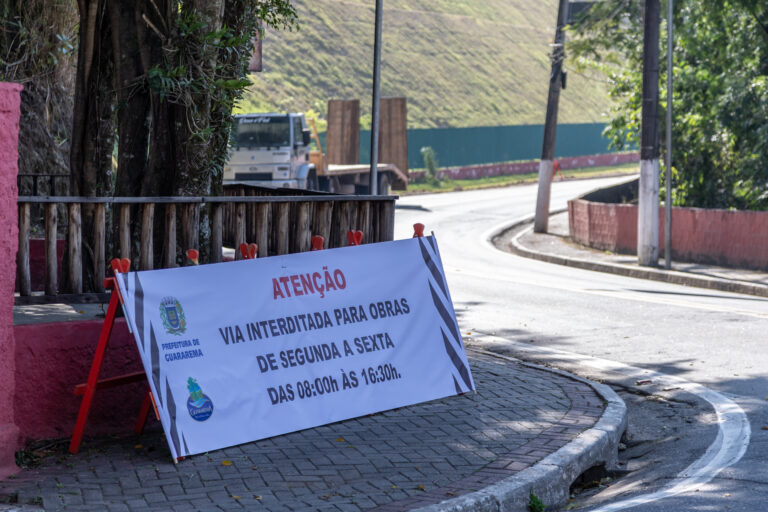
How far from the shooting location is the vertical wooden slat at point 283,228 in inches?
304

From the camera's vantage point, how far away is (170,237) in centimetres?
710

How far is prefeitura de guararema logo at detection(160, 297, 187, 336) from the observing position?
6227 mm

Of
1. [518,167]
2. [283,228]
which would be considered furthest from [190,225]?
[518,167]

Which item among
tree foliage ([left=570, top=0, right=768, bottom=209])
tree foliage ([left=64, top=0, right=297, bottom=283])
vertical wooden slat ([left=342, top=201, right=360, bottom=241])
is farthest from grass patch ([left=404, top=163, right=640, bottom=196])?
vertical wooden slat ([left=342, top=201, right=360, bottom=241])

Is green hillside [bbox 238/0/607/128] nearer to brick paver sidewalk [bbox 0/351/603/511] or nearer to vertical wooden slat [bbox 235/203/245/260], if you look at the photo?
vertical wooden slat [bbox 235/203/245/260]

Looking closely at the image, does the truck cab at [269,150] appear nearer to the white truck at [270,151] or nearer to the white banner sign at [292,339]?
the white truck at [270,151]

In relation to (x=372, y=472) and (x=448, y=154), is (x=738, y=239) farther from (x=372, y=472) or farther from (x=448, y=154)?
(x=448, y=154)

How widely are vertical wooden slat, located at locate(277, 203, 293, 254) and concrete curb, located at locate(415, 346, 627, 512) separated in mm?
2683

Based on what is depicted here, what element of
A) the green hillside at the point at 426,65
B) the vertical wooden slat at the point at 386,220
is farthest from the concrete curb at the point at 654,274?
the green hillside at the point at 426,65

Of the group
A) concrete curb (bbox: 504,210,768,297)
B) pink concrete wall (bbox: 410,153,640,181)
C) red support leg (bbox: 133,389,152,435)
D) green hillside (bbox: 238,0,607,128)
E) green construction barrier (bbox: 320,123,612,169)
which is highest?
green hillside (bbox: 238,0,607,128)

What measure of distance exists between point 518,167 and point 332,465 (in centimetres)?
4606

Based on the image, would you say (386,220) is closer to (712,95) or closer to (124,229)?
(124,229)

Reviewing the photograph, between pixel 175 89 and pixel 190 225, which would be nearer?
pixel 190 225

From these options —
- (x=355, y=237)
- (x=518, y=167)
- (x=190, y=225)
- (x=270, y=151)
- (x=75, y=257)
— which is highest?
(x=270, y=151)
